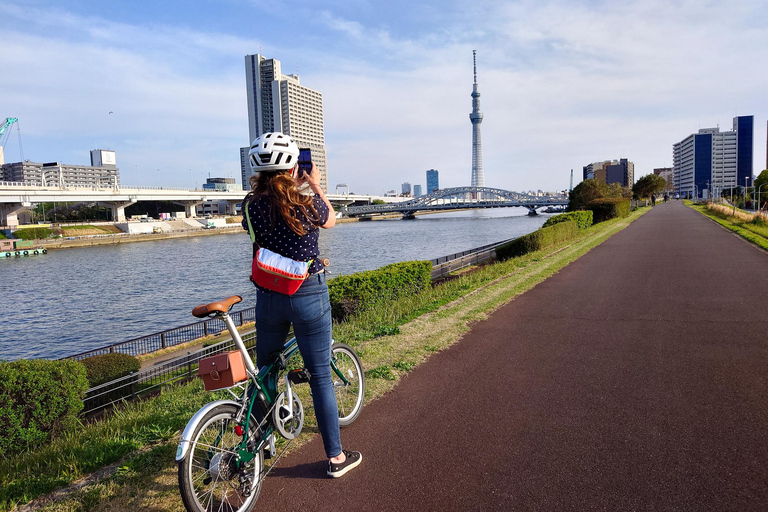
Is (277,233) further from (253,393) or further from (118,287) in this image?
(118,287)

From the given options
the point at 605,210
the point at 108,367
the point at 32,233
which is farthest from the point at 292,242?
the point at 32,233

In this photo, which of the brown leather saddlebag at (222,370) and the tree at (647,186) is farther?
the tree at (647,186)

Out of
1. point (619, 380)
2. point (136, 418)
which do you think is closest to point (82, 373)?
point (136, 418)

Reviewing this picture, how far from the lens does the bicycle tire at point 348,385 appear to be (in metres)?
3.77

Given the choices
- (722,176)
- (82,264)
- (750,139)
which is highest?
(750,139)

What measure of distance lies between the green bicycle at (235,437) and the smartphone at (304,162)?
34.7 inches

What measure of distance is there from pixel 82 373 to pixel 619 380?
7.06m

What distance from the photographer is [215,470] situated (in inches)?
105

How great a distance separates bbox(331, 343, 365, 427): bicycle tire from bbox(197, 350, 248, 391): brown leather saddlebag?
101 centimetres

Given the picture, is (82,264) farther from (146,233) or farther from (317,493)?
(317,493)

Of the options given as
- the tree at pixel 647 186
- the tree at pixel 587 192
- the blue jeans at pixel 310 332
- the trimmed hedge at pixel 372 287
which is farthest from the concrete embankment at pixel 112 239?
the tree at pixel 647 186

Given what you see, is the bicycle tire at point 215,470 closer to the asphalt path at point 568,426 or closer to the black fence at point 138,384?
the asphalt path at point 568,426

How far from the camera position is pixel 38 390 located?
644 cm

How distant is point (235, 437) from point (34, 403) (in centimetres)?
515
